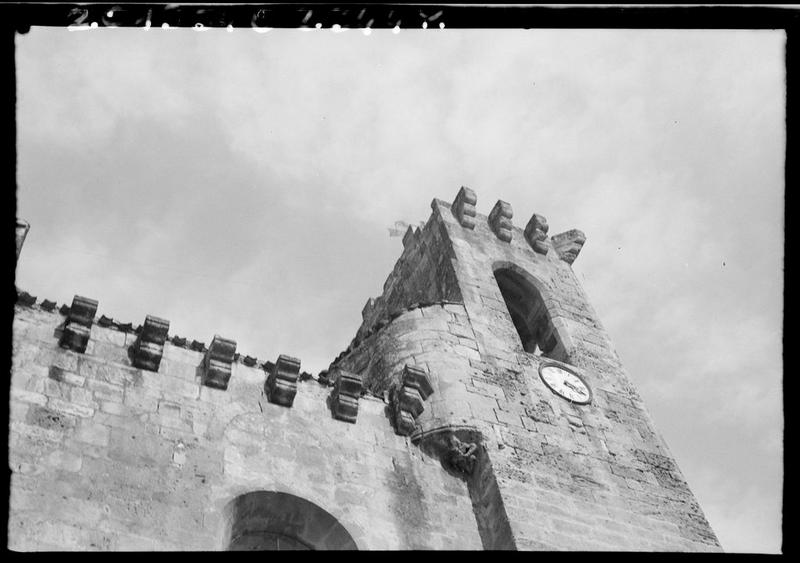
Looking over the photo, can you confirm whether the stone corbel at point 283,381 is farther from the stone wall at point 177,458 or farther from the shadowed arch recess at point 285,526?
the shadowed arch recess at point 285,526

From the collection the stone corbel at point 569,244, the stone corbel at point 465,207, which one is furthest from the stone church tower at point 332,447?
the stone corbel at point 569,244

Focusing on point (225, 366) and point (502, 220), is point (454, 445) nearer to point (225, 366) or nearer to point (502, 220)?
point (225, 366)

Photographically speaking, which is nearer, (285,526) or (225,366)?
(285,526)

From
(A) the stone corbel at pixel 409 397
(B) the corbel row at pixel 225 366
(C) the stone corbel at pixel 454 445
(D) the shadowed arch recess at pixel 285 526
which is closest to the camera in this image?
(D) the shadowed arch recess at pixel 285 526

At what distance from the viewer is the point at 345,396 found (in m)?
10.2

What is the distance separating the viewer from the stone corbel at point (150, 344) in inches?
370

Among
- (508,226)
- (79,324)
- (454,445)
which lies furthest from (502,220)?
(79,324)

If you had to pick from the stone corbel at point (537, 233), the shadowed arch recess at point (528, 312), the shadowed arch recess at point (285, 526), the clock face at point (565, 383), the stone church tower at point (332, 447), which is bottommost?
the shadowed arch recess at point (285, 526)

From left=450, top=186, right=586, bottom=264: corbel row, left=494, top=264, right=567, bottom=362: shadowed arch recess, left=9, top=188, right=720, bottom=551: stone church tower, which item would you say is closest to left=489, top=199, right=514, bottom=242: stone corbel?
left=450, top=186, right=586, bottom=264: corbel row

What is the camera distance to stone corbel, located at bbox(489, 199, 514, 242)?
649 inches

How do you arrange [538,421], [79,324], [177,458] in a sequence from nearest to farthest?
[177,458]
[79,324]
[538,421]

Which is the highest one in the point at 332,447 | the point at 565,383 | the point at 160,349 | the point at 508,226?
the point at 508,226

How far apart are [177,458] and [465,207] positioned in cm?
930

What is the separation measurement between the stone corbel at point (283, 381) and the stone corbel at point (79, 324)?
1.96 metres
